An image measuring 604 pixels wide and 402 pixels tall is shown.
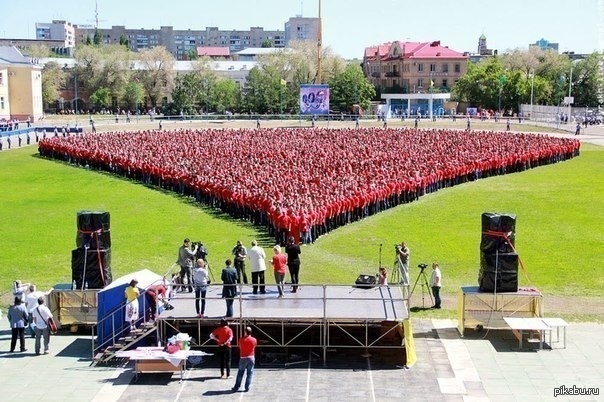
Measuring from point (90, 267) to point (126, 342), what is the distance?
2419 millimetres

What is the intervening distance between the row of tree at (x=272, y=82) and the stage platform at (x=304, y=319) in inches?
2787

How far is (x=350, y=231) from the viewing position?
26000 mm

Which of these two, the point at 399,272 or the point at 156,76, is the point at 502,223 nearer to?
the point at 399,272

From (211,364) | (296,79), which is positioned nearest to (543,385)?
(211,364)

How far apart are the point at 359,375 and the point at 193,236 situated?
12.5m

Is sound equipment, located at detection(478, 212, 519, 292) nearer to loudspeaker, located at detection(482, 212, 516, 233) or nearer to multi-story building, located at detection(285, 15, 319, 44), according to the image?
loudspeaker, located at detection(482, 212, 516, 233)

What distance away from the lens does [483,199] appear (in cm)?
3272

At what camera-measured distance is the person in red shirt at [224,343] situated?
13.5 metres

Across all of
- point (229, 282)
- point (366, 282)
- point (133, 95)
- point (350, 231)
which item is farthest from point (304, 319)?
point (133, 95)

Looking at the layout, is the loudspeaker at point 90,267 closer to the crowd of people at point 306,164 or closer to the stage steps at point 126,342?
the stage steps at point 126,342

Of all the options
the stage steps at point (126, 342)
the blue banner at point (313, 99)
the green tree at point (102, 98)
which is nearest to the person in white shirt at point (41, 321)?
the stage steps at point (126, 342)

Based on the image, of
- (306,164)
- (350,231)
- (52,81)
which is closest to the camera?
(350,231)

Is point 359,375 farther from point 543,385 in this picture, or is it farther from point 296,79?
point 296,79

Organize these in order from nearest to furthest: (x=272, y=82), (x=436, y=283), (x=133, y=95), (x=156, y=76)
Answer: (x=436, y=283) < (x=272, y=82) < (x=133, y=95) < (x=156, y=76)
